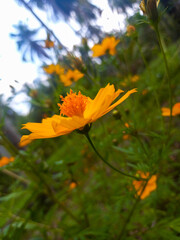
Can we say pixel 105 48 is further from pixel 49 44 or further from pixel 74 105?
pixel 74 105

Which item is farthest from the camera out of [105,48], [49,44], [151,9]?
[49,44]

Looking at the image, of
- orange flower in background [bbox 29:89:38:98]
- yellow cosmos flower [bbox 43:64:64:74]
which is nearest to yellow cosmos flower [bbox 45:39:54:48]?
yellow cosmos flower [bbox 43:64:64:74]

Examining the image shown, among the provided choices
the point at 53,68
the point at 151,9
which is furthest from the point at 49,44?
the point at 151,9

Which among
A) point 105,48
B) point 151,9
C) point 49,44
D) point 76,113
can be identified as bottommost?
point 76,113

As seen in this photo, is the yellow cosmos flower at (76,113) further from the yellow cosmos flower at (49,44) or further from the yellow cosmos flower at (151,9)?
the yellow cosmos flower at (49,44)

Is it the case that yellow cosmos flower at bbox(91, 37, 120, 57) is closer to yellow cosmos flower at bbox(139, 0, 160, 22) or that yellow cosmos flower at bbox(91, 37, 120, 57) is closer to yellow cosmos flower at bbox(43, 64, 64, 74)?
yellow cosmos flower at bbox(43, 64, 64, 74)

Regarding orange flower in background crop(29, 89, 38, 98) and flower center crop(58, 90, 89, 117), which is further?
orange flower in background crop(29, 89, 38, 98)

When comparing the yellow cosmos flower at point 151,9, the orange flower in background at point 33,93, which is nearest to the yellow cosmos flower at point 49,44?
the orange flower in background at point 33,93

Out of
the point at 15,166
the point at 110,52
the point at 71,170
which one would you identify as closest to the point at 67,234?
the point at 71,170

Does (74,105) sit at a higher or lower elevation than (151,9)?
lower
